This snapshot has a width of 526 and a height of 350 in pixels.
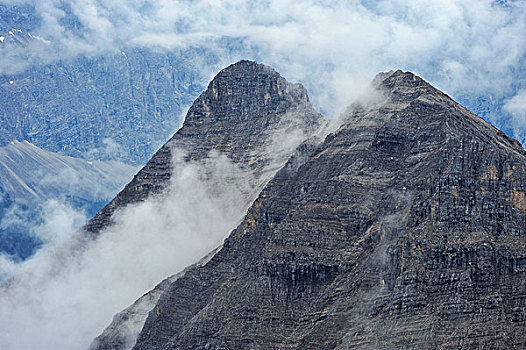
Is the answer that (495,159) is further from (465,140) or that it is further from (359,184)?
(359,184)

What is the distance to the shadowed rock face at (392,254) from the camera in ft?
515

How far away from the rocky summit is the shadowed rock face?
0.62 ft

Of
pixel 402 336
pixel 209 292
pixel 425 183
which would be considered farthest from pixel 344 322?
pixel 209 292

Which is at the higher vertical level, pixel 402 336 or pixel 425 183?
pixel 425 183

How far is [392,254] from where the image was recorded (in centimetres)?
16638

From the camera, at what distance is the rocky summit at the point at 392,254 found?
157 m

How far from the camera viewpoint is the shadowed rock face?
156875mm

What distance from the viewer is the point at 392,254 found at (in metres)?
166

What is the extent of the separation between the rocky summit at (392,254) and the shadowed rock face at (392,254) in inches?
7.5

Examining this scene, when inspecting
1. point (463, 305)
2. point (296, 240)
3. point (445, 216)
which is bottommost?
point (463, 305)

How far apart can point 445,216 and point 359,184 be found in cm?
2379

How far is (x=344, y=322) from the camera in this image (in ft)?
548

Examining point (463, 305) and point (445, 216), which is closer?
point (463, 305)

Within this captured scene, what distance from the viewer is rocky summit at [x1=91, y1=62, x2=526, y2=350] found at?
15688 centimetres
